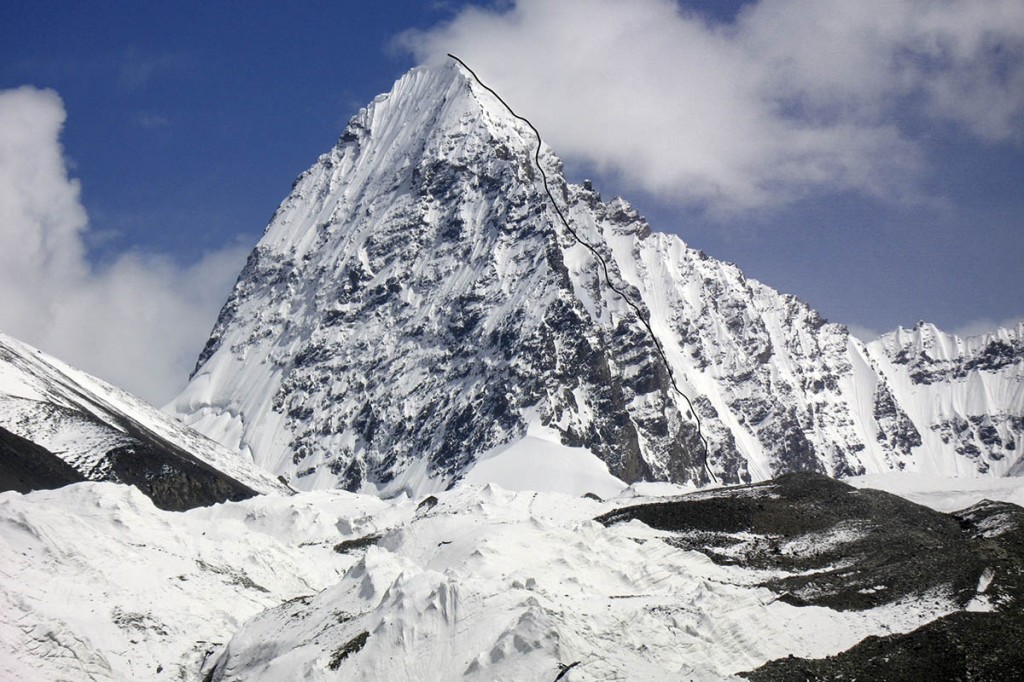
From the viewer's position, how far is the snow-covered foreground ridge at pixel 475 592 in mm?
40438

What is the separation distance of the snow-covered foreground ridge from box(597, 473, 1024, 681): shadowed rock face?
6.7 inches

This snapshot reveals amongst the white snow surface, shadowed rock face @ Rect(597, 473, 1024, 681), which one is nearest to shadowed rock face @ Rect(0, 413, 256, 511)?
the white snow surface

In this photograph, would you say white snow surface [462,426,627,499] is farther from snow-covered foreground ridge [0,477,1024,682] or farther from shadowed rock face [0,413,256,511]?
snow-covered foreground ridge [0,477,1024,682]

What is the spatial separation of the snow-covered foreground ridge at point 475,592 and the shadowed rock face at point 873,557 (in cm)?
17

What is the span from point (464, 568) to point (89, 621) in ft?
46.0

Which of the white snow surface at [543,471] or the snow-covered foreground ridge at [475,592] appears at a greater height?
the white snow surface at [543,471]

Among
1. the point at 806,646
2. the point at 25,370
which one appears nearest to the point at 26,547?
the point at 806,646

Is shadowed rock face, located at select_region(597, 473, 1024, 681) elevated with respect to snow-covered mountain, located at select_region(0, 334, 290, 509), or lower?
lower

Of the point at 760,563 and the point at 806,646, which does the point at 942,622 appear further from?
the point at 760,563

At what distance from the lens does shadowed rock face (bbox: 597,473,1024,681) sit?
39594 millimetres

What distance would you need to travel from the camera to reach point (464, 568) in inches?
1940

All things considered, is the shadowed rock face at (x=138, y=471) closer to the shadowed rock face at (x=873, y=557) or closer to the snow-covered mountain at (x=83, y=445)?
the snow-covered mountain at (x=83, y=445)

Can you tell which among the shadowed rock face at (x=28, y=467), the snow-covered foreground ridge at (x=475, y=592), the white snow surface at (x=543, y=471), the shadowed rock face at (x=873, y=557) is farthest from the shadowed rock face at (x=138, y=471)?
the shadowed rock face at (x=873, y=557)

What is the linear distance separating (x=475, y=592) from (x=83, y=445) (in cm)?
8471
